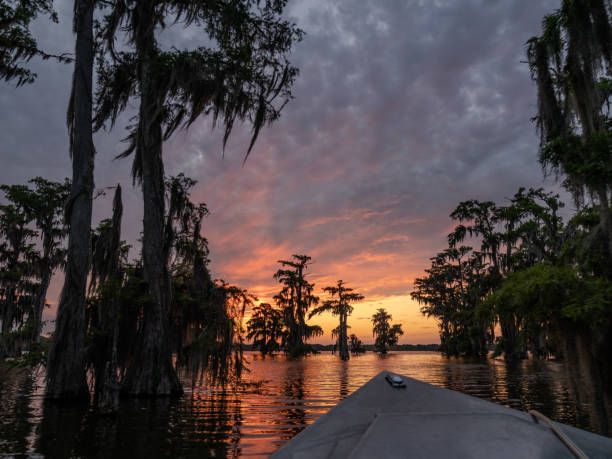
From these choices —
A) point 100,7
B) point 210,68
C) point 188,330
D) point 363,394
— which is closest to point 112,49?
point 100,7

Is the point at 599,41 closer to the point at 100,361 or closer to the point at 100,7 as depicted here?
the point at 100,7

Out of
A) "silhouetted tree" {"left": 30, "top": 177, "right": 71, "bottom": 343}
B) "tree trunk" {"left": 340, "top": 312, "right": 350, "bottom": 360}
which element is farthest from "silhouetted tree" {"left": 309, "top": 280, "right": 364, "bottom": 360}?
"silhouetted tree" {"left": 30, "top": 177, "right": 71, "bottom": 343}

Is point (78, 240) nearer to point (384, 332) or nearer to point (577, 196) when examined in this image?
point (577, 196)

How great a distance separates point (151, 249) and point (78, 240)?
8.02 feet

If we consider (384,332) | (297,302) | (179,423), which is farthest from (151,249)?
(384,332)

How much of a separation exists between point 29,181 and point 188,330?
2439 cm

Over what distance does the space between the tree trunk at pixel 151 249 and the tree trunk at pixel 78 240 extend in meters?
1.61

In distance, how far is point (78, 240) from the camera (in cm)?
1086

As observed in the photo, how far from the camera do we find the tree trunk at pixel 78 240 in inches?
389

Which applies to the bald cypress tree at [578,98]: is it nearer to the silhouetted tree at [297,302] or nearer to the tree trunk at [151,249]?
the tree trunk at [151,249]

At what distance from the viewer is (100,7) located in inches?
523

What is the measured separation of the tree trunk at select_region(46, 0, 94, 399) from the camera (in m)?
9.88

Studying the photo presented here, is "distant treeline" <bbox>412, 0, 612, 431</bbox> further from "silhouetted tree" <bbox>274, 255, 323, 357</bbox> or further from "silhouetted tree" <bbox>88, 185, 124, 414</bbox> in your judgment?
"silhouetted tree" <bbox>274, 255, 323, 357</bbox>

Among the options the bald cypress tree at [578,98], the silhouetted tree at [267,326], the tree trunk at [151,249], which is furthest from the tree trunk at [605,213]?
the silhouetted tree at [267,326]
